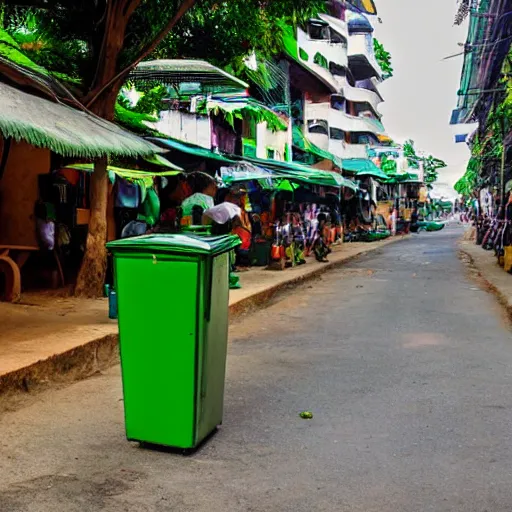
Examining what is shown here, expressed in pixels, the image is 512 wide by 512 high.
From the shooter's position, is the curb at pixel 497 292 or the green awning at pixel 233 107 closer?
the curb at pixel 497 292

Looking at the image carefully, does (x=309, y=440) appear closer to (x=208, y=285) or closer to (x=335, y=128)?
(x=208, y=285)

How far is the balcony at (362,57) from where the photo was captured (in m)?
48.8

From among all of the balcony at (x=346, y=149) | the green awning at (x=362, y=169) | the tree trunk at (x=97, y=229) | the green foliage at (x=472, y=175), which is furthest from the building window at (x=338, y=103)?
the tree trunk at (x=97, y=229)

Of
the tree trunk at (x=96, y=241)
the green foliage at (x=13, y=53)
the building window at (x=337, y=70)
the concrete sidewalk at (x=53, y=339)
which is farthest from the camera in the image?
the building window at (x=337, y=70)

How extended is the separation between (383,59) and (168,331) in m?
57.7

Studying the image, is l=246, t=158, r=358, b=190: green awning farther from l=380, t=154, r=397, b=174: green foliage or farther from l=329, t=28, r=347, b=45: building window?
l=380, t=154, r=397, b=174: green foliage

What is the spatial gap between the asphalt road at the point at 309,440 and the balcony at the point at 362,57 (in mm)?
44666

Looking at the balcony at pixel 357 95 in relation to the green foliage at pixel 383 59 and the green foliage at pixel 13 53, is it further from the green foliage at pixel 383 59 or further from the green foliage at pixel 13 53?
the green foliage at pixel 13 53

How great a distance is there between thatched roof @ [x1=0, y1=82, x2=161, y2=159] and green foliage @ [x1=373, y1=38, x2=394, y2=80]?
50922 mm

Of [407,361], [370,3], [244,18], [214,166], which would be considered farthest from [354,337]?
[370,3]

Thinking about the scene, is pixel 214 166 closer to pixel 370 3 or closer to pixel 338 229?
pixel 338 229

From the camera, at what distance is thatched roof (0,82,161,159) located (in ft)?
18.6

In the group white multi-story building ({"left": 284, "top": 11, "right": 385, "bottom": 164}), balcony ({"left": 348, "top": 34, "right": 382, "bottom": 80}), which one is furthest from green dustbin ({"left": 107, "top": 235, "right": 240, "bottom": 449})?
balcony ({"left": 348, "top": 34, "right": 382, "bottom": 80})

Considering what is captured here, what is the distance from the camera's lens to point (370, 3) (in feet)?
167
